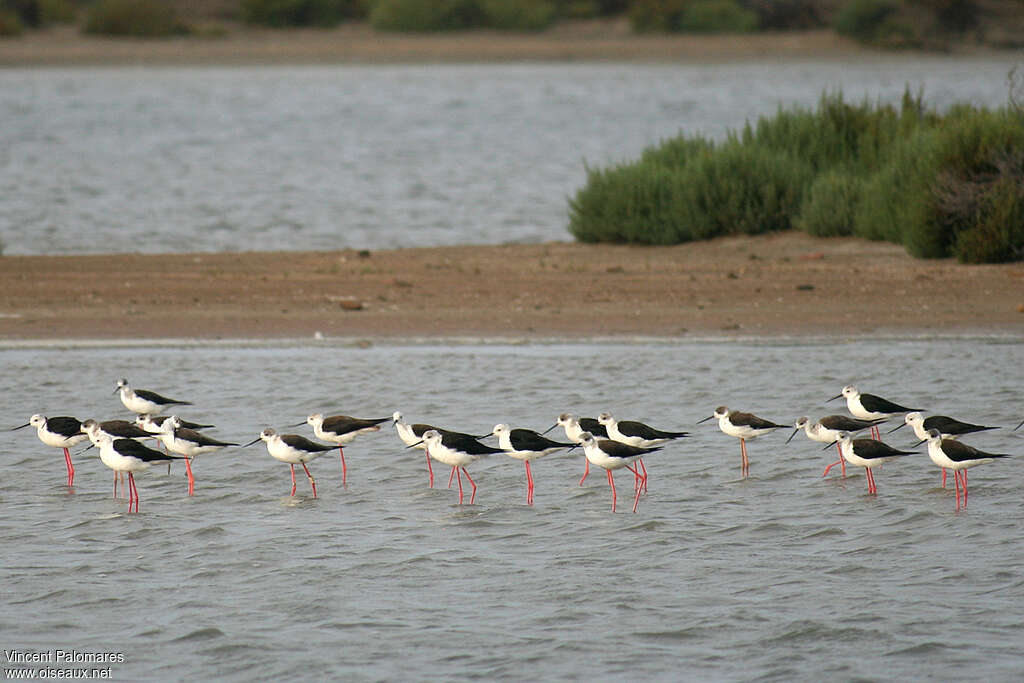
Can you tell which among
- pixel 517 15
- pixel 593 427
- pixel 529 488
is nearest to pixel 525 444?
pixel 529 488

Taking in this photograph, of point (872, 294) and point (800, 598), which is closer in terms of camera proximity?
point (800, 598)

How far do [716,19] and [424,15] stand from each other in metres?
13.4

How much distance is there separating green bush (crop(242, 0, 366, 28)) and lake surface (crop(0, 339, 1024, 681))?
58.6 m

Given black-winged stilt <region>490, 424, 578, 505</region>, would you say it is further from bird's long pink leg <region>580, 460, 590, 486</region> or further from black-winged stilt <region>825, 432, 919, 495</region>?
black-winged stilt <region>825, 432, 919, 495</region>

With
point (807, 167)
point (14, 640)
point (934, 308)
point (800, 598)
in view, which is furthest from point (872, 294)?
point (14, 640)

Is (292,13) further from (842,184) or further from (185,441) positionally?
(185,441)

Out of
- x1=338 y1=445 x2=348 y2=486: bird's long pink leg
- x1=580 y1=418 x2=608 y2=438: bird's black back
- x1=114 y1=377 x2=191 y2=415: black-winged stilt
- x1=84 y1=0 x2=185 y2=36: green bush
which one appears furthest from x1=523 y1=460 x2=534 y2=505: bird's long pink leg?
x1=84 y1=0 x2=185 y2=36: green bush

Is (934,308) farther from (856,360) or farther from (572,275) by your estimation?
(572,275)

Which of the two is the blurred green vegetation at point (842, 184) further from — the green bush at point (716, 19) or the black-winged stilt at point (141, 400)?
the green bush at point (716, 19)

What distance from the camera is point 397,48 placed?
234 ft

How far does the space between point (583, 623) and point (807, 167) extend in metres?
15.5

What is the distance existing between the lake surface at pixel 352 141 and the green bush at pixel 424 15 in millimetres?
3243

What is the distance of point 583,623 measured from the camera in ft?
28.4

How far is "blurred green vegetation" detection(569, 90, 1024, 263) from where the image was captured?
19.4 metres
